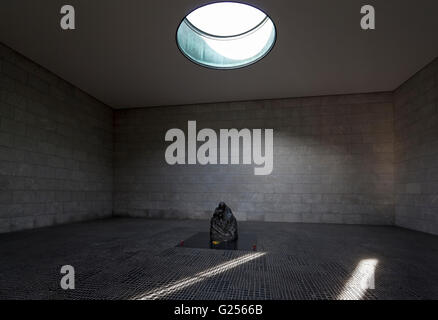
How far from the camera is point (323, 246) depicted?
5.55m

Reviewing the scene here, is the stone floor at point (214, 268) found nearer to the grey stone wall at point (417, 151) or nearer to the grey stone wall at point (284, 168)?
the grey stone wall at point (417, 151)

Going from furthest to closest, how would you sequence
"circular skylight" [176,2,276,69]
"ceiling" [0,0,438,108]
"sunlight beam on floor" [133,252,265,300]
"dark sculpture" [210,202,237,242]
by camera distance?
"circular skylight" [176,2,276,69]
"dark sculpture" [210,202,237,242]
"ceiling" [0,0,438,108]
"sunlight beam on floor" [133,252,265,300]

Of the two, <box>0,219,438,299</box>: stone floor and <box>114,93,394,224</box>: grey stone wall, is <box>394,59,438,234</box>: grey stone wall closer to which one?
→ <box>114,93,394,224</box>: grey stone wall

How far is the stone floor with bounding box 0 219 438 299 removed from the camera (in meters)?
3.04

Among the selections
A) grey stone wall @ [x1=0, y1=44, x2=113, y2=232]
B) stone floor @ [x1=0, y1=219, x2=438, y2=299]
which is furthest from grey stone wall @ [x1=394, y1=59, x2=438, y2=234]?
grey stone wall @ [x1=0, y1=44, x2=113, y2=232]

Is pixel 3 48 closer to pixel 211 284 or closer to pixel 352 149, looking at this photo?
pixel 211 284

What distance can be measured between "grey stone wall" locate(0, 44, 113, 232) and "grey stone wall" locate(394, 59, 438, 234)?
36.7 ft

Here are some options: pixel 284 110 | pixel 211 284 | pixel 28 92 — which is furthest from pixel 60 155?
pixel 284 110

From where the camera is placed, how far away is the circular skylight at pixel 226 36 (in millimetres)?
7050

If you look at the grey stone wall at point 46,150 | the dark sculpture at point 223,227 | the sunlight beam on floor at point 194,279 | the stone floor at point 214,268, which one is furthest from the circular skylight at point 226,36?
the sunlight beam on floor at point 194,279

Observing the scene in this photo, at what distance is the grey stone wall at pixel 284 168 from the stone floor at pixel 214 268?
10.0ft

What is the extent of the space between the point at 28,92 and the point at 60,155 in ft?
7.10

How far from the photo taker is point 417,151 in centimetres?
777

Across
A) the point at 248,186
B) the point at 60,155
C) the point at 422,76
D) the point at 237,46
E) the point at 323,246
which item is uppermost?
the point at 237,46
